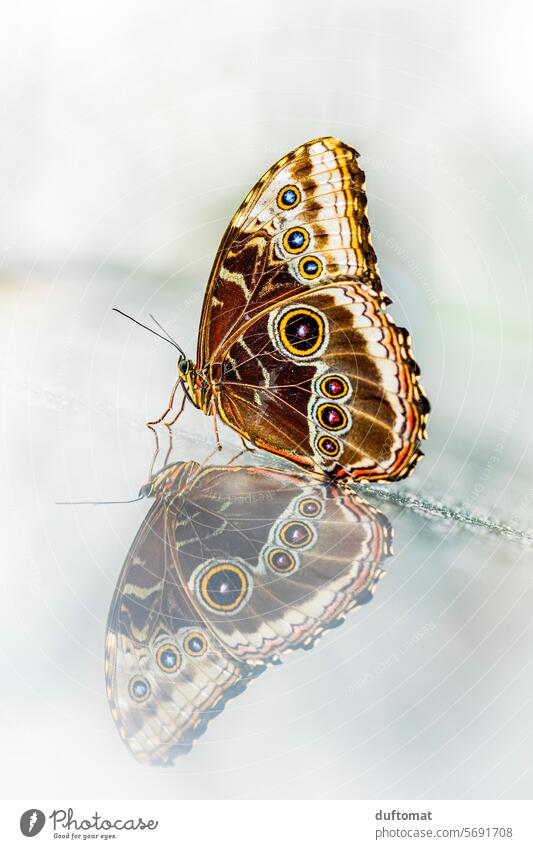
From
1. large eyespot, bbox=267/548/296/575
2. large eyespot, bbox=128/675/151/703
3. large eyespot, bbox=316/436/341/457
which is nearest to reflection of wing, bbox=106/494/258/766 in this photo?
large eyespot, bbox=128/675/151/703

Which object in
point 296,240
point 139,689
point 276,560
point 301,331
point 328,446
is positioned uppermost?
point 296,240

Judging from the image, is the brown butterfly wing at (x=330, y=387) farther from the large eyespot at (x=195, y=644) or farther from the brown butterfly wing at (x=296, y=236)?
the large eyespot at (x=195, y=644)

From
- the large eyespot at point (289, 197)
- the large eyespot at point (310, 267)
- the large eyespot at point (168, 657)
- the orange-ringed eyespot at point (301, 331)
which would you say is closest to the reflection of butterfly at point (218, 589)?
the large eyespot at point (168, 657)

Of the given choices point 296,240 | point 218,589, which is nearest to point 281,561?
point 218,589

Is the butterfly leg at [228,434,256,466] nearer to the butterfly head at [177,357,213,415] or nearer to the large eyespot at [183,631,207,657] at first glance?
the butterfly head at [177,357,213,415]

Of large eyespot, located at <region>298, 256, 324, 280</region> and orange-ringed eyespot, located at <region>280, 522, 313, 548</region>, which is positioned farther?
large eyespot, located at <region>298, 256, 324, 280</region>

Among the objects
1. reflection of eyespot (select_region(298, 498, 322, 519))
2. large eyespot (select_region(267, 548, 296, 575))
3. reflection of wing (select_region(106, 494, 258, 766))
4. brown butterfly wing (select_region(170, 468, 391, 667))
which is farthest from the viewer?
reflection of eyespot (select_region(298, 498, 322, 519))

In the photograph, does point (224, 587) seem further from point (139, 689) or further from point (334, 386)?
point (334, 386)
